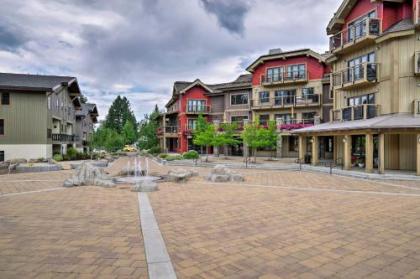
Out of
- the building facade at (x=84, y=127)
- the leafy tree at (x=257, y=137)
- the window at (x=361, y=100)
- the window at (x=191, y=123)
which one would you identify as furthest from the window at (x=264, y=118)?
the building facade at (x=84, y=127)

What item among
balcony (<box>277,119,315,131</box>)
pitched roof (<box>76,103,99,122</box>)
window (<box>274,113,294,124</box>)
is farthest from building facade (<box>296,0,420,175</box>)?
pitched roof (<box>76,103,99,122</box>)

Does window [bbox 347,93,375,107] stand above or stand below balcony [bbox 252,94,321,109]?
below

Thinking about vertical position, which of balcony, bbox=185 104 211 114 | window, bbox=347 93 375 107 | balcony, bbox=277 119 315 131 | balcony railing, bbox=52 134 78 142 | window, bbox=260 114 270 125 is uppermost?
balcony, bbox=185 104 211 114

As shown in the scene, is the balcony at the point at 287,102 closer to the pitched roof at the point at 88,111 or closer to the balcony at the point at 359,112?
the balcony at the point at 359,112

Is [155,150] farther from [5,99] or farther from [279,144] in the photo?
[5,99]

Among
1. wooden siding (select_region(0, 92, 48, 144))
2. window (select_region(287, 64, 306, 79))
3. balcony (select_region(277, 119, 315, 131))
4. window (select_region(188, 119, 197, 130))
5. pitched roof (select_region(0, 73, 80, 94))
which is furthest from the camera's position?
window (select_region(188, 119, 197, 130))

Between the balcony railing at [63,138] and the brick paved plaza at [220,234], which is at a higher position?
the balcony railing at [63,138]

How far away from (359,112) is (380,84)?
2.30 meters

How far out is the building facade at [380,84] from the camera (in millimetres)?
17312

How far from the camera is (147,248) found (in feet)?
17.1

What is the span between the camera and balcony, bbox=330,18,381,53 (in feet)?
63.0

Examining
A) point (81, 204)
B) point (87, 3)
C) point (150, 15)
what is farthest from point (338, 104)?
point (81, 204)

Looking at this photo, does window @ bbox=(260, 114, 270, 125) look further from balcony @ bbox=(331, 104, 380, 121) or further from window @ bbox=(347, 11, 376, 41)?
window @ bbox=(347, 11, 376, 41)

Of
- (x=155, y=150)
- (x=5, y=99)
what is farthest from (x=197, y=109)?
(x=5, y=99)
